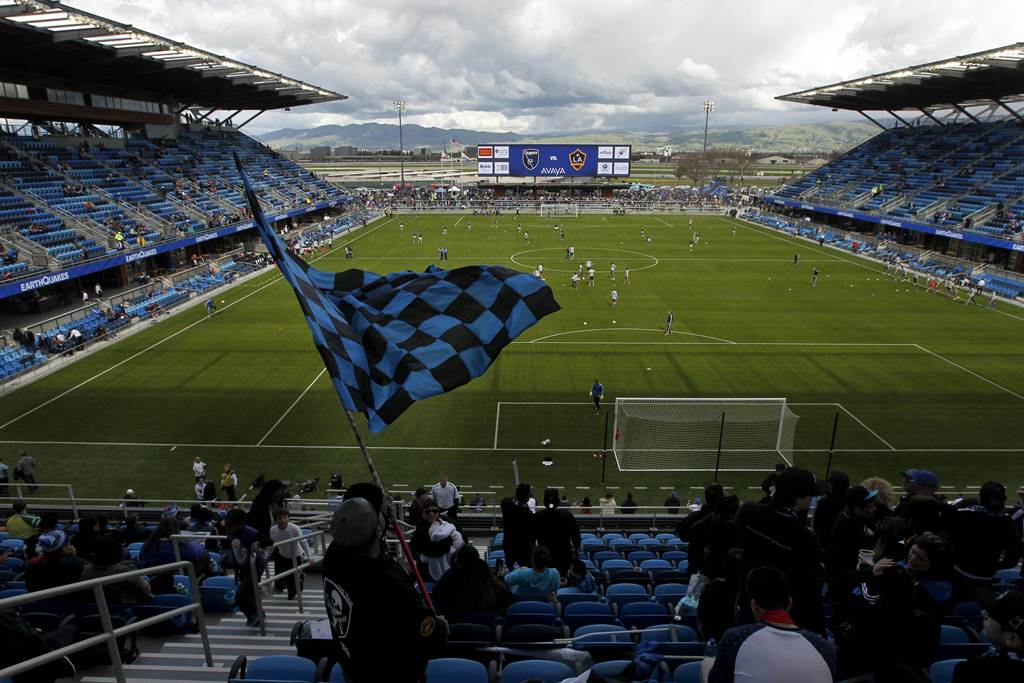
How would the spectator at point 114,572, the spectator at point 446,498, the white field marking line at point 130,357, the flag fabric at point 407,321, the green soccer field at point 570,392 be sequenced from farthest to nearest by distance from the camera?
the white field marking line at point 130,357 < the green soccer field at point 570,392 < the spectator at point 446,498 < the spectator at point 114,572 < the flag fabric at point 407,321

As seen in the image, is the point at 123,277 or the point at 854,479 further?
the point at 123,277

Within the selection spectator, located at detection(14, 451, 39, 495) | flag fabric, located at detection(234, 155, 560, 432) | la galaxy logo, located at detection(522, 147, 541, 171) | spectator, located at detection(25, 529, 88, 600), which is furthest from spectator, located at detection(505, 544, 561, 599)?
la galaxy logo, located at detection(522, 147, 541, 171)

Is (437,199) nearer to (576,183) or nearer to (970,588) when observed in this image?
(576,183)

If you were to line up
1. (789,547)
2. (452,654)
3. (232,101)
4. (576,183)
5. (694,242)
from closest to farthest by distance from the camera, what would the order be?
(789,547) < (452,654) < (694,242) < (232,101) < (576,183)

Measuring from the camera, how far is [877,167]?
74.8 m

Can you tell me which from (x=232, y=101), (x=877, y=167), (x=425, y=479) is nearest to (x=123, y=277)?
(x=425, y=479)

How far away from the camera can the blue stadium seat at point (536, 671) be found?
4801 mm

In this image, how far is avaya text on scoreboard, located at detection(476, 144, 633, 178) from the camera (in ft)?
329

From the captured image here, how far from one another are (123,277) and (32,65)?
1693 cm

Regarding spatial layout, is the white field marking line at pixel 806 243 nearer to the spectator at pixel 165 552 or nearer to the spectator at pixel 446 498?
the spectator at pixel 446 498

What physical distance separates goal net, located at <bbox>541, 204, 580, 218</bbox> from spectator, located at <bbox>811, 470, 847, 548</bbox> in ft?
266

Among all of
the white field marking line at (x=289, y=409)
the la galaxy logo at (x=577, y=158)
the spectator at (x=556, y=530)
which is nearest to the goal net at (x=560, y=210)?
the la galaxy logo at (x=577, y=158)

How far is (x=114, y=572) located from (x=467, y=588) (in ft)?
12.1

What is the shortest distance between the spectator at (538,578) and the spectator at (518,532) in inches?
27.5
